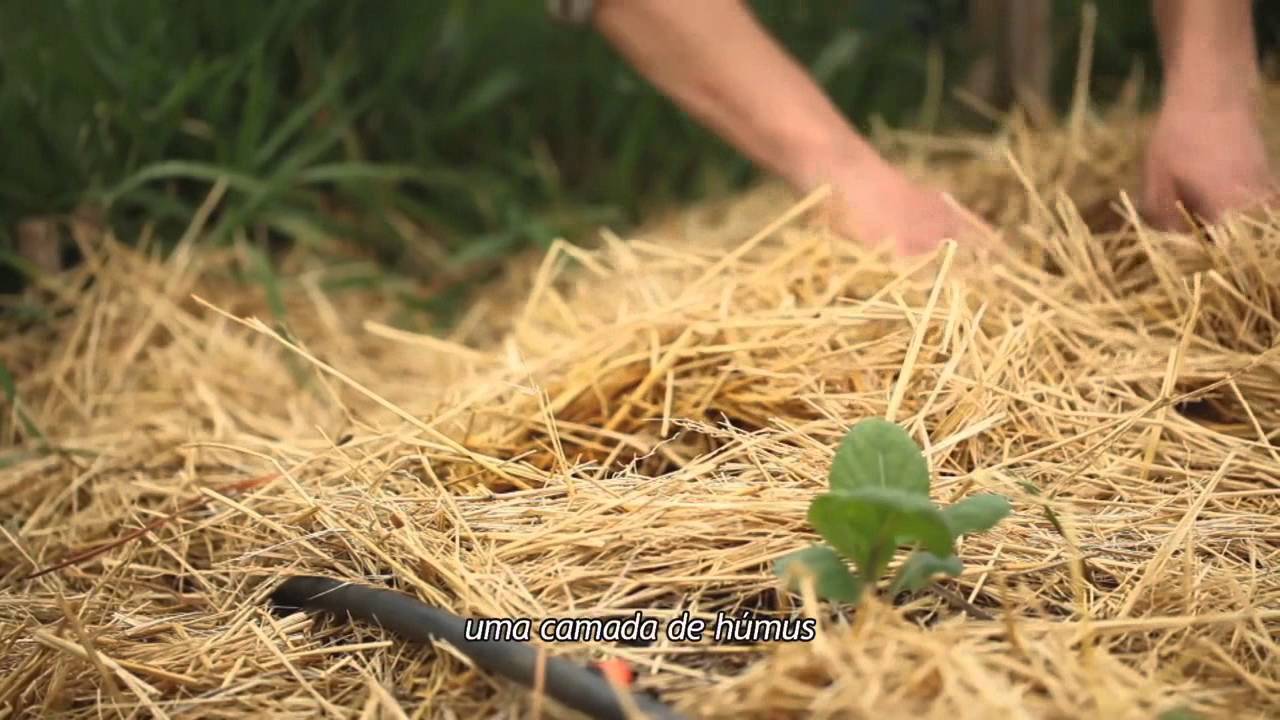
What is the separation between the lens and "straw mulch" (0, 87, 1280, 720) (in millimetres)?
737

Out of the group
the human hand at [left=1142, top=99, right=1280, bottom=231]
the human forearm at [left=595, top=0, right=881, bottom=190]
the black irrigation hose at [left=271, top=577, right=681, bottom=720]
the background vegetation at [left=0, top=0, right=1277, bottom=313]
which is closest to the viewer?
the black irrigation hose at [left=271, top=577, right=681, bottom=720]

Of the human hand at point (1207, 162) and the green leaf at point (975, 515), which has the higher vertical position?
the human hand at point (1207, 162)

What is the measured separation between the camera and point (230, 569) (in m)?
0.97

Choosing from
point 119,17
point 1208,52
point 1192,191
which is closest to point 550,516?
point 1192,191

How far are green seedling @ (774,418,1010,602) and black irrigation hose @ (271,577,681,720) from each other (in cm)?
15

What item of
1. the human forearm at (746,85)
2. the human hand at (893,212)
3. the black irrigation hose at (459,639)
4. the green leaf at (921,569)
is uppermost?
the human forearm at (746,85)

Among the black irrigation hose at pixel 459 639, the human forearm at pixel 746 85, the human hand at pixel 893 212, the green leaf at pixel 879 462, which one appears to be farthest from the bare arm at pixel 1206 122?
the black irrigation hose at pixel 459 639

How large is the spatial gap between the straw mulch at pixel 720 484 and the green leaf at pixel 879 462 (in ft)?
0.27

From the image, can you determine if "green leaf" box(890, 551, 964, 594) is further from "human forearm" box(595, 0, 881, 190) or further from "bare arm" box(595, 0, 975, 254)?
"human forearm" box(595, 0, 881, 190)

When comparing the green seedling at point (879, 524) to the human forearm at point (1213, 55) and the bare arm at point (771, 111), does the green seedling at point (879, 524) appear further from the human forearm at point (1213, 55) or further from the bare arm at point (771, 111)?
the human forearm at point (1213, 55)

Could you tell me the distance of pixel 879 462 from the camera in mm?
781

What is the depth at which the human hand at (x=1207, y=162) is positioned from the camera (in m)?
1.22

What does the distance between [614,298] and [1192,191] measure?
27.2 inches

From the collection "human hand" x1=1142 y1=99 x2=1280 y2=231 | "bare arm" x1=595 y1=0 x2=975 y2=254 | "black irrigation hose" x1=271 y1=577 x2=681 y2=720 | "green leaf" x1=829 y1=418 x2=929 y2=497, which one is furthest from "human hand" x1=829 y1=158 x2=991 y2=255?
"black irrigation hose" x1=271 y1=577 x2=681 y2=720
